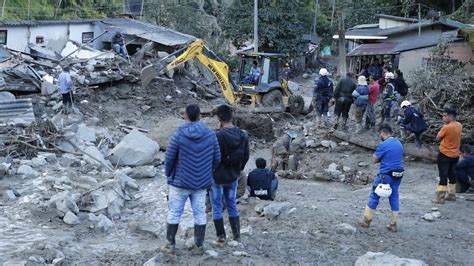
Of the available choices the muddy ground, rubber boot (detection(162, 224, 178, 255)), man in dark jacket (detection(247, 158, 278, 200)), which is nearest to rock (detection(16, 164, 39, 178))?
the muddy ground

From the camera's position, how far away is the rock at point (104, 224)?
8052 millimetres

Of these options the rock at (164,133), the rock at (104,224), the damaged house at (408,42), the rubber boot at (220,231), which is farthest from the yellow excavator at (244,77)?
the rubber boot at (220,231)

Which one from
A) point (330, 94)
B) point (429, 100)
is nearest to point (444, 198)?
point (429, 100)

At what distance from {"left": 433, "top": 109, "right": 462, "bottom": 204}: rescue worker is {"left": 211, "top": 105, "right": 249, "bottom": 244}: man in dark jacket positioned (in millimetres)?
4073

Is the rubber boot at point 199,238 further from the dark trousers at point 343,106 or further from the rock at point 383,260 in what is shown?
the dark trousers at point 343,106

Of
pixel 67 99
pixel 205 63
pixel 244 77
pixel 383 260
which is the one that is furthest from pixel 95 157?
pixel 244 77

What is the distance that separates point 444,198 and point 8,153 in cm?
796

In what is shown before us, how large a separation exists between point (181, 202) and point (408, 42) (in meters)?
18.0

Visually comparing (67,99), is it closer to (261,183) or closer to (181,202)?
(261,183)

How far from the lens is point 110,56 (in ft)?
74.6

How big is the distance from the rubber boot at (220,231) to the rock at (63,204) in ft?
8.67

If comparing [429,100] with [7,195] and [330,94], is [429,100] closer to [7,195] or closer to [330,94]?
[330,94]

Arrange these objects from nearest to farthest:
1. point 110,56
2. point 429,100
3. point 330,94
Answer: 1. point 429,100
2. point 330,94
3. point 110,56

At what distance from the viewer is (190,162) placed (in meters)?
5.93
